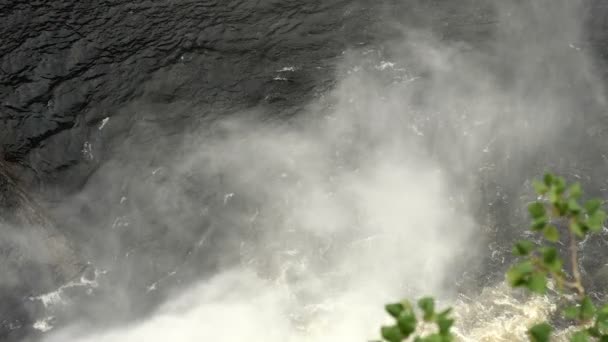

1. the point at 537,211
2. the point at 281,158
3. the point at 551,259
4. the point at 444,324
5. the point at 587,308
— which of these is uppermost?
the point at 537,211

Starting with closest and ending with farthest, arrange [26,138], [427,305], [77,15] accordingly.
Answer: [427,305] → [26,138] → [77,15]

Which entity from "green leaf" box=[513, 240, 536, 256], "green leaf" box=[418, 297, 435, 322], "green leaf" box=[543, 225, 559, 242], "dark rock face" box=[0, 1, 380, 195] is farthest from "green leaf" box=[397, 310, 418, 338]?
"dark rock face" box=[0, 1, 380, 195]

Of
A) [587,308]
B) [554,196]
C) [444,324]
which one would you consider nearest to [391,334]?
[444,324]

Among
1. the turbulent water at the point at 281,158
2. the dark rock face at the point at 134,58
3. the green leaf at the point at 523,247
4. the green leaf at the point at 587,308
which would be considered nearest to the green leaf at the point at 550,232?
the green leaf at the point at 523,247

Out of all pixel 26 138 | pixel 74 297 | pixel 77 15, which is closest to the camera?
pixel 74 297

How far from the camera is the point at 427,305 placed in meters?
4.12

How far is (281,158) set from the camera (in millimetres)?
16203

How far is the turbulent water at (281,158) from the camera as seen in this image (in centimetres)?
1473

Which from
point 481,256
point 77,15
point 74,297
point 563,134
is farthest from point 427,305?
point 77,15

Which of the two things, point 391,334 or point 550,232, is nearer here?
point 391,334

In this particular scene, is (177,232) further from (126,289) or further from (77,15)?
(77,15)

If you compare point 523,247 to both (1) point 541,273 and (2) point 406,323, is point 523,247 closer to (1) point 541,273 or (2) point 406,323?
(1) point 541,273

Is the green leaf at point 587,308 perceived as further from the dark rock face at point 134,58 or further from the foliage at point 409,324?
the dark rock face at point 134,58

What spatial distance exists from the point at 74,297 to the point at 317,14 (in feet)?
34.7
